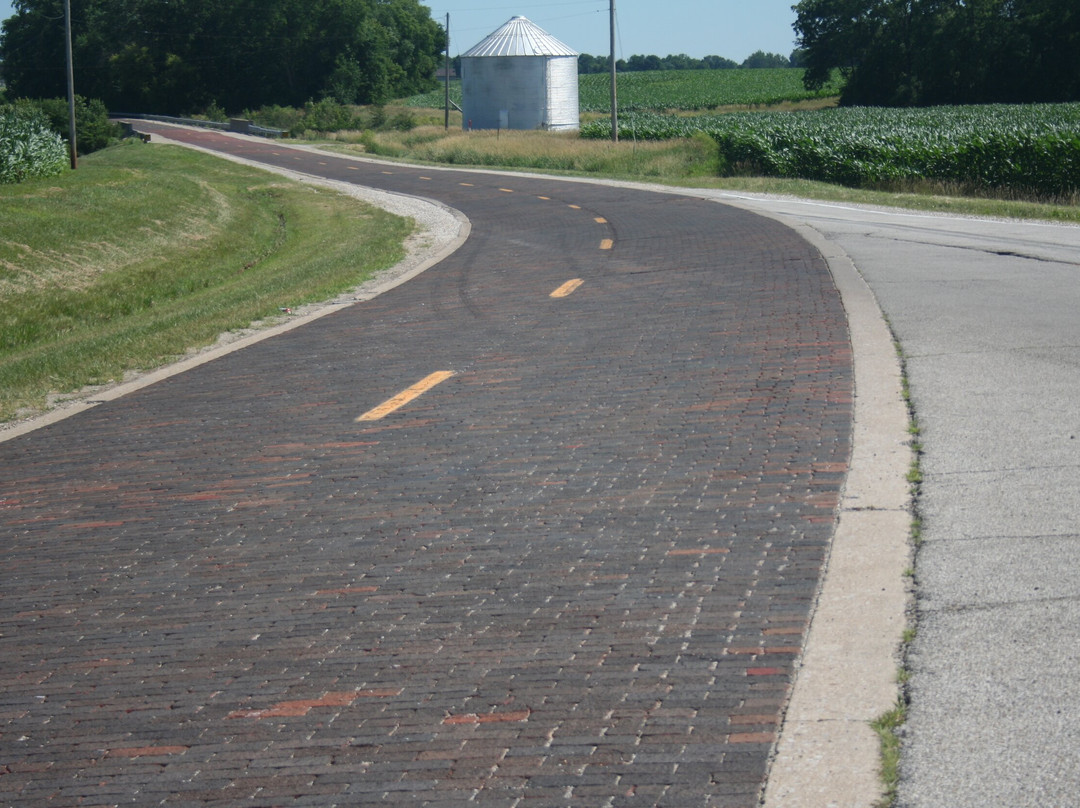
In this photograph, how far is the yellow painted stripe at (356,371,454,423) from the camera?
8859 millimetres

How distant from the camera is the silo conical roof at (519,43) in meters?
91.2

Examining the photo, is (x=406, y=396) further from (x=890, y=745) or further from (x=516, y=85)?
(x=516, y=85)

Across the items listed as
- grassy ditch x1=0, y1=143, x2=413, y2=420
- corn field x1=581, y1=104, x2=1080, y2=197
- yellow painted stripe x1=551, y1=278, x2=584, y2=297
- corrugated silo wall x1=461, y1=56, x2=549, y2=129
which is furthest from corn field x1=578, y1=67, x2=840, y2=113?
yellow painted stripe x1=551, y1=278, x2=584, y2=297

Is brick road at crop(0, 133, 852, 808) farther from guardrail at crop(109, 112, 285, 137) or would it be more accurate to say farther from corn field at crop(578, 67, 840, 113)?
corn field at crop(578, 67, 840, 113)

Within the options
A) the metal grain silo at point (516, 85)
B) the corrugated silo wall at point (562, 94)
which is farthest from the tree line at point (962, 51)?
the metal grain silo at point (516, 85)

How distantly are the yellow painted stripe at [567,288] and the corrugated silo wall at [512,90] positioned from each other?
256 feet

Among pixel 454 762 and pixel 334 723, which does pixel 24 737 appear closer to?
pixel 334 723

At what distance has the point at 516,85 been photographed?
90.8 meters

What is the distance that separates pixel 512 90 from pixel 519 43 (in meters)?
4.19

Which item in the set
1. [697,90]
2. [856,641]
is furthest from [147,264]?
[697,90]

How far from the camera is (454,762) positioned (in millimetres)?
4020

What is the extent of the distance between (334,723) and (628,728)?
1.11 m

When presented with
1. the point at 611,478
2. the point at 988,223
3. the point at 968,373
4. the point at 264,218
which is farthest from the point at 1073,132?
the point at 611,478

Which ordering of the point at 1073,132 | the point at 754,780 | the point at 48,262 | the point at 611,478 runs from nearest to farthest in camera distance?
1. the point at 754,780
2. the point at 611,478
3. the point at 48,262
4. the point at 1073,132
